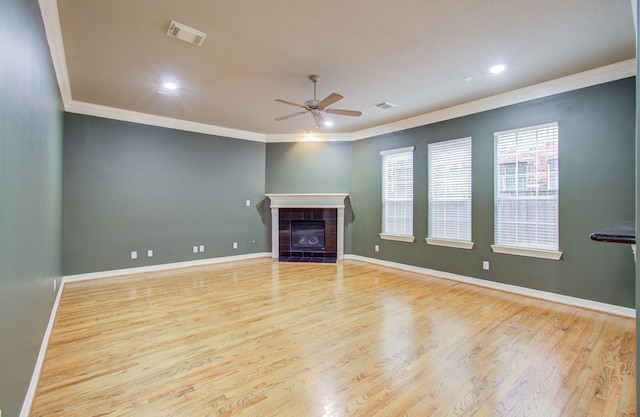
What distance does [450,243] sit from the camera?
496cm

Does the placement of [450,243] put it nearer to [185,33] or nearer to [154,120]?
[185,33]

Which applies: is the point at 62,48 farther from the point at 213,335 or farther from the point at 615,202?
the point at 615,202

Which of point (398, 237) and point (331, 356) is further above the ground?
point (398, 237)

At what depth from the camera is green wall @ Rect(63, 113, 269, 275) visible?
188 inches

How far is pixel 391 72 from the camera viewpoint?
11.8ft

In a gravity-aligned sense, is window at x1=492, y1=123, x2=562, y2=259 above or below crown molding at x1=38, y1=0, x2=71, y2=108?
below

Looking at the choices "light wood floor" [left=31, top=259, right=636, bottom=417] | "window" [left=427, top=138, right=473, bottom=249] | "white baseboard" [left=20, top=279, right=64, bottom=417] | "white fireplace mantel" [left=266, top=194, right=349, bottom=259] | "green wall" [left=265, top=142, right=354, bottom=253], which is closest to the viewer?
"white baseboard" [left=20, top=279, right=64, bottom=417]

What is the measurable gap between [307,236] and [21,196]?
533 centimetres

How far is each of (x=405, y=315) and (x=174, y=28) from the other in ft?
12.0

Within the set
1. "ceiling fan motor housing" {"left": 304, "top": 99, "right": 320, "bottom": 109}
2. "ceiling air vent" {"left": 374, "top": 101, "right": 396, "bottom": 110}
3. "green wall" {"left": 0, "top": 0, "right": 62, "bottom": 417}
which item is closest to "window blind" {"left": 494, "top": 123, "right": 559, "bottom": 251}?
"ceiling air vent" {"left": 374, "top": 101, "right": 396, "bottom": 110}

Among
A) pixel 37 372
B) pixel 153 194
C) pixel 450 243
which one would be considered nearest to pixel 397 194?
pixel 450 243

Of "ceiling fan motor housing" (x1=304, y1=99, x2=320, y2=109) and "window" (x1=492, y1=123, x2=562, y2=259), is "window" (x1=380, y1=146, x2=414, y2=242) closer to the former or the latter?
"window" (x1=492, y1=123, x2=562, y2=259)

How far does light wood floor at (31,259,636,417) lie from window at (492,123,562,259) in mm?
783

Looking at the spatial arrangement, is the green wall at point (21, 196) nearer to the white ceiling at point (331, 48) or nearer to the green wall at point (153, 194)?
the white ceiling at point (331, 48)
